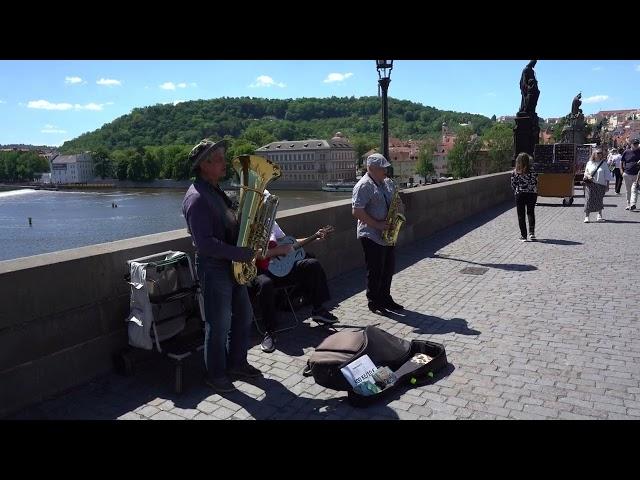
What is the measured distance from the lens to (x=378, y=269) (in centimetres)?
616

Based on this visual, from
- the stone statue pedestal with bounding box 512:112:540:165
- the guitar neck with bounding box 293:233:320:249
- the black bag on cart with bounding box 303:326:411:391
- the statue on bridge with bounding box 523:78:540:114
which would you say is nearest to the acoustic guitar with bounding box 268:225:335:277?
the guitar neck with bounding box 293:233:320:249

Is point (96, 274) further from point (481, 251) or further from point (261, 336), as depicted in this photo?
point (481, 251)

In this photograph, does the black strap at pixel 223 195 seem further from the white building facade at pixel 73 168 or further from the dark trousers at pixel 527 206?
the white building facade at pixel 73 168

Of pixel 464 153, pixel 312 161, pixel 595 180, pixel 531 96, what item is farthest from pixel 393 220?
pixel 312 161

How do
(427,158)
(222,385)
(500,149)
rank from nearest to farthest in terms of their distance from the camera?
(222,385), (500,149), (427,158)

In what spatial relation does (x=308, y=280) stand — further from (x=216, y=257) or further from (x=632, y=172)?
(x=632, y=172)

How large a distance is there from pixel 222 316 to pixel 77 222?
3466 inches

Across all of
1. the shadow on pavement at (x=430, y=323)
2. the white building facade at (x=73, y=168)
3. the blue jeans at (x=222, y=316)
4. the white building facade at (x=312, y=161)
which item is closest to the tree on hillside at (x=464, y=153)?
the white building facade at (x=312, y=161)

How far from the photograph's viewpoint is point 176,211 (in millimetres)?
92062

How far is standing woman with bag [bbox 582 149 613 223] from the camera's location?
11938mm

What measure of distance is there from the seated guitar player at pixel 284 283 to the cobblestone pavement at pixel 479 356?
172 mm

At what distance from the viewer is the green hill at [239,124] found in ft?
521

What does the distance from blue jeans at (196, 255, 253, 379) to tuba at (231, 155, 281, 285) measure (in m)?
0.12
